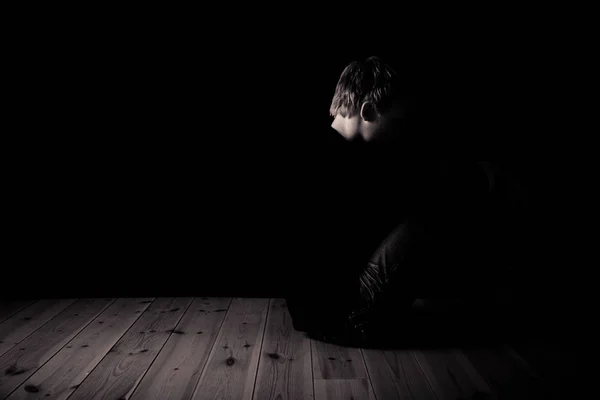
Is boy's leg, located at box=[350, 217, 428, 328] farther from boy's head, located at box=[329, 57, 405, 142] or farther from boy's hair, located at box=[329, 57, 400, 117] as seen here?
boy's hair, located at box=[329, 57, 400, 117]

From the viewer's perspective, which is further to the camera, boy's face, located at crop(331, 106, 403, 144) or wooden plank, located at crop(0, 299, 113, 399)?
boy's face, located at crop(331, 106, 403, 144)

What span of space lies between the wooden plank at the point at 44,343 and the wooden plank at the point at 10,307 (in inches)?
9.4

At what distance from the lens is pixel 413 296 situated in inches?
85.0

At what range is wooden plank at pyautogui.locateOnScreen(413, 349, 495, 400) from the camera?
1734 mm

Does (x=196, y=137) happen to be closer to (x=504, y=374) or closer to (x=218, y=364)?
(x=218, y=364)

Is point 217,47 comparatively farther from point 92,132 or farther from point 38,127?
point 38,127

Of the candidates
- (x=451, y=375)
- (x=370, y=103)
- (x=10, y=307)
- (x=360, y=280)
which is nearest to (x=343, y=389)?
(x=451, y=375)

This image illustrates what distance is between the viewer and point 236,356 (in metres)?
2.05

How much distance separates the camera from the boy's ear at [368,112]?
7.34 ft

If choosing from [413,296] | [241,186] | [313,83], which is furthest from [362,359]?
[313,83]

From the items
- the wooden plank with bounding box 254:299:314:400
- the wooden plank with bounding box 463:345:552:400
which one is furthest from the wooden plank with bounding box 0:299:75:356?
the wooden plank with bounding box 463:345:552:400

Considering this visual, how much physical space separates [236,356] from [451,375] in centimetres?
82

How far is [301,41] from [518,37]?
113cm

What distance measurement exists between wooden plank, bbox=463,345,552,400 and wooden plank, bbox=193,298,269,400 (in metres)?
0.85
